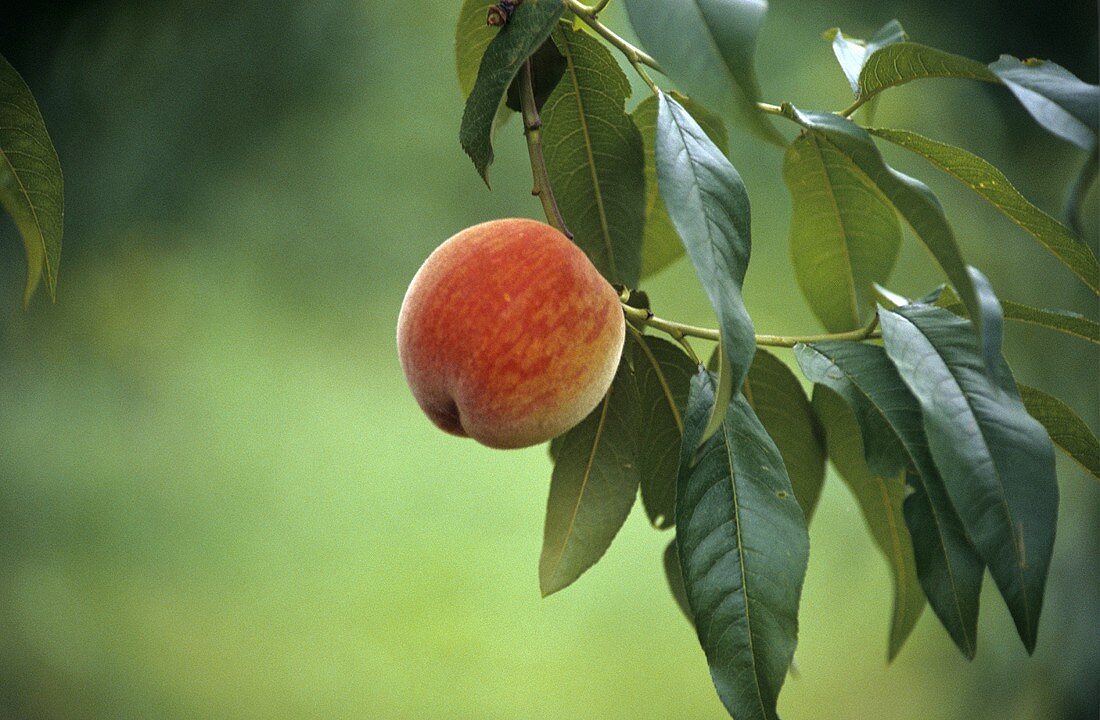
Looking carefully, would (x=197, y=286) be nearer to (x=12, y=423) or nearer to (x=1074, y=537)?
(x=12, y=423)

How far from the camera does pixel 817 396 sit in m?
0.66

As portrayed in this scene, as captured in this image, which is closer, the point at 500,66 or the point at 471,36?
the point at 500,66

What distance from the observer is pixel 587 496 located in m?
0.65

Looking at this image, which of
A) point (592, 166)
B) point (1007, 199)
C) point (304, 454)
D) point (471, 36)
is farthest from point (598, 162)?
point (304, 454)

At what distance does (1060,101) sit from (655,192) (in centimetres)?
31

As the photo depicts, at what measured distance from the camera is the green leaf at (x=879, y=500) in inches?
26.0

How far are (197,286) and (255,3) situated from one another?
597 mm

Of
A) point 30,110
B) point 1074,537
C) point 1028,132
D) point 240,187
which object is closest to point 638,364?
point 30,110

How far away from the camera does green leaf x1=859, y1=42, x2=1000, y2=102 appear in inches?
20.3

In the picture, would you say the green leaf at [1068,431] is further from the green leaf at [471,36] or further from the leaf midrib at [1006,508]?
the green leaf at [471,36]

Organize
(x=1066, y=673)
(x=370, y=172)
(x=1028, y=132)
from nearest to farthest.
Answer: (x=370, y=172), (x=1066, y=673), (x=1028, y=132)

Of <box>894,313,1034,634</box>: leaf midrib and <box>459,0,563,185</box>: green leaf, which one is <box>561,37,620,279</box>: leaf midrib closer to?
<box>459,0,563,185</box>: green leaf

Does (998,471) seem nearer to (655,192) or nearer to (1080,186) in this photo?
(1080,186)

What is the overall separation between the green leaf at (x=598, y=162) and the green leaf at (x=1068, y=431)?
0.87 ft
